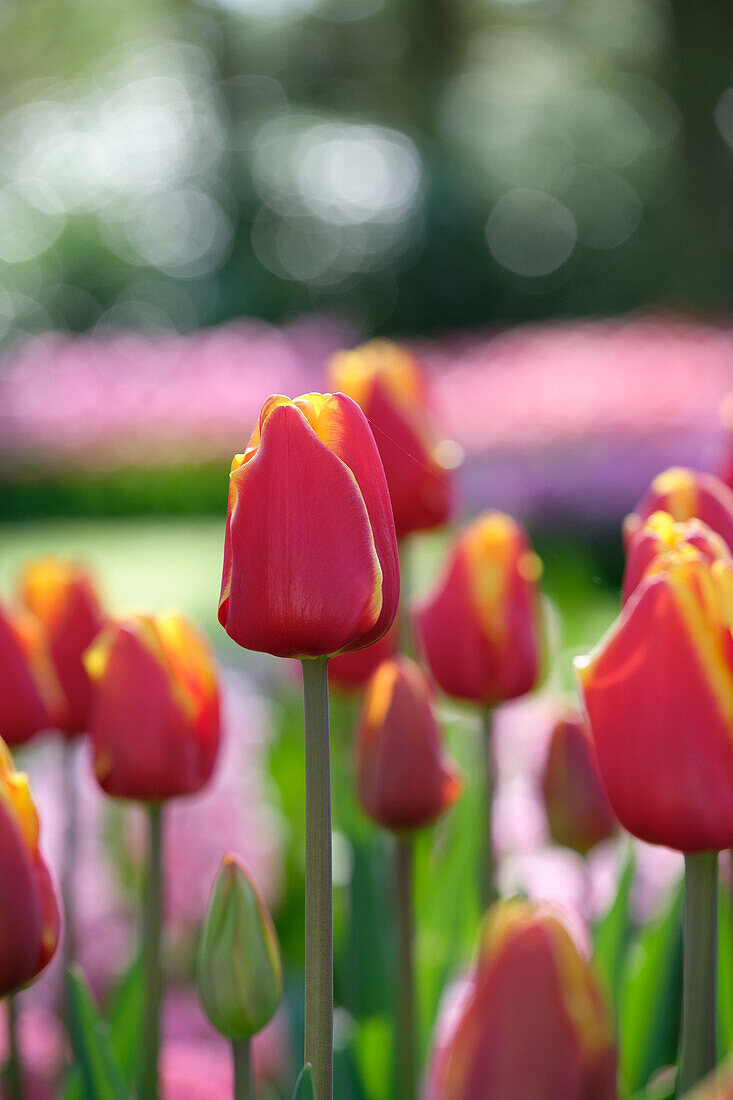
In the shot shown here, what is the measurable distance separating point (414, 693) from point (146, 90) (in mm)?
9079

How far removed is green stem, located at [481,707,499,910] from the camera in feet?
2.29

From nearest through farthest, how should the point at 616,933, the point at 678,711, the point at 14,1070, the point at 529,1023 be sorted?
the point at 529,1023, the point at 678,711, the point at 14,1070, the point at 616,933

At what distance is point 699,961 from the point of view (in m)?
0.41

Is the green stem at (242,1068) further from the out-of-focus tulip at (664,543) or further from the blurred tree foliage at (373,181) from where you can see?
the blurred tree foliage at (373,181)

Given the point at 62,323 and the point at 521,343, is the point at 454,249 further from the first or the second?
the point at 521,343

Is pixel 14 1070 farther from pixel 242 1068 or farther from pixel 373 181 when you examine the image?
pixel 373 181

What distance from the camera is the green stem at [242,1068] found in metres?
0.48

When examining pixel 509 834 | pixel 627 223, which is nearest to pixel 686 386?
pixel 509 834

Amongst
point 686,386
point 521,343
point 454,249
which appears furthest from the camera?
point 454,249

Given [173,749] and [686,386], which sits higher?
[173,749]

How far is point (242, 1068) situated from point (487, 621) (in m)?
0.27

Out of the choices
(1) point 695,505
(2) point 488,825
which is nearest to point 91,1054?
(2) point 488,825

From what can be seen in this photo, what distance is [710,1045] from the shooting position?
43 centimetres

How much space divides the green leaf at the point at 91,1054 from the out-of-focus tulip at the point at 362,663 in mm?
285
